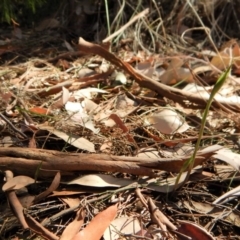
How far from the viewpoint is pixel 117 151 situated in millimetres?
1494

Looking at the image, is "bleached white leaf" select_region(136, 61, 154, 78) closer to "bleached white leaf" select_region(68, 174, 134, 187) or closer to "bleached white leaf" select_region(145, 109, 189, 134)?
"bleached white leaf" select_region(145, 109, 189, 134)

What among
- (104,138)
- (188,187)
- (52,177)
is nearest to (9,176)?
(52,177)

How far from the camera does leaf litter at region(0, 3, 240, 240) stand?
1.26 meters

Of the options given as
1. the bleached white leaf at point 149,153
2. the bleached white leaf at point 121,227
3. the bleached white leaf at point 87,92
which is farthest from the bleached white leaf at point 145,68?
the bleached white leaf at point 121,227

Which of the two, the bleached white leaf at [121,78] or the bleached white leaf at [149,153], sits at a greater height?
the bleached white leaf at [149,153]

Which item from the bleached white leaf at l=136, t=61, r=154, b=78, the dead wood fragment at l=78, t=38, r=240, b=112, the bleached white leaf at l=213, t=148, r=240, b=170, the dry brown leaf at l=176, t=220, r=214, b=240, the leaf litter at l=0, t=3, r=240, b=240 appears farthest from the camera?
the bleached white leaf at l=136, t=61, r=154, b=78

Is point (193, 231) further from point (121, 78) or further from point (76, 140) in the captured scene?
point (121, 78)

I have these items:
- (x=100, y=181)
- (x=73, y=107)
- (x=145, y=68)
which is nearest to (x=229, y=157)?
(x=100, y=181)

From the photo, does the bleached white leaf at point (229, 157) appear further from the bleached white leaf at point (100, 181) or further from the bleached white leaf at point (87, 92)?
the bleached white leaf at point (87, 92)

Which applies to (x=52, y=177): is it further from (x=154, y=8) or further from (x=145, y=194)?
(x=154, y=8)

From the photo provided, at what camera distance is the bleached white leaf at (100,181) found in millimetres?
1339

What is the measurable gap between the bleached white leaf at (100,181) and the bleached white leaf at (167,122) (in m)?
0.31

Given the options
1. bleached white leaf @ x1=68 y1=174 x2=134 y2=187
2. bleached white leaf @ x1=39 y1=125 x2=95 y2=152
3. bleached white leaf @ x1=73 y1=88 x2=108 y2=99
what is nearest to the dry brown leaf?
bleached white leaf @ x1=68 y1=174 x2=134 y2=187

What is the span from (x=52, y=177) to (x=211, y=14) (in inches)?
58.7
